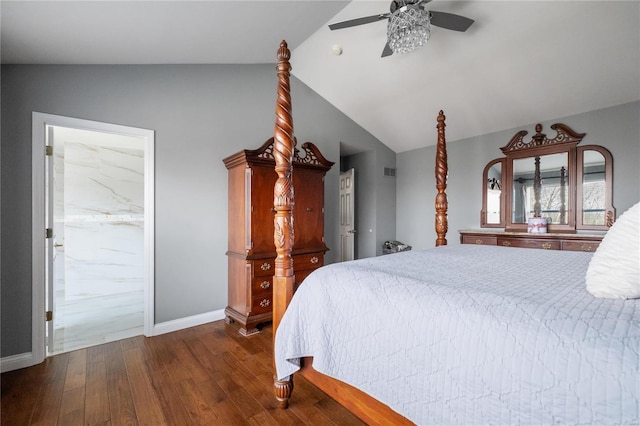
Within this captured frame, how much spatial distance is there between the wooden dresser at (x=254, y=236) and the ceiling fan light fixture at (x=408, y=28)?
4.91ft

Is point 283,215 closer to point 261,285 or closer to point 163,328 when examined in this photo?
point 261,285

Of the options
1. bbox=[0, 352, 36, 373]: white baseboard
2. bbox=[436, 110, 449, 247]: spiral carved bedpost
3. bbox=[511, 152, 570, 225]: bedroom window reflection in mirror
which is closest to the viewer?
bbox=[0, 352, 36, 373]: white baseboard

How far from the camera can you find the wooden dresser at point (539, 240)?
3027 mm

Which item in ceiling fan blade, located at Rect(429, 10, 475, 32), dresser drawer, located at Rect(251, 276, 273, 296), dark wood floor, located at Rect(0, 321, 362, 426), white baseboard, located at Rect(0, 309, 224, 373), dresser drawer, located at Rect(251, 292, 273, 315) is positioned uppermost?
ceiling fan blade, located at Rect(429, 10, 475, 32)

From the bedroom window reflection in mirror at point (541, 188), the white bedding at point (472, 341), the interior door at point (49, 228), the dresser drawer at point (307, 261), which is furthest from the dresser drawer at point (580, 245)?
the interior door at point (49, 228)

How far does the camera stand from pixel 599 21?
7.81 feet

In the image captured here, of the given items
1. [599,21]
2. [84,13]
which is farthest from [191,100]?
[599,21]

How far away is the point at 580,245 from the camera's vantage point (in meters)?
3.06

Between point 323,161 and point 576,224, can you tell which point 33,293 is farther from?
point 576,224

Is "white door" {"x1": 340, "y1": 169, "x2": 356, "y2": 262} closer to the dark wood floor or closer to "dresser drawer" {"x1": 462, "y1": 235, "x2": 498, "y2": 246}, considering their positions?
"dresser drawer" {"x1": 462, "y1": 235, "x2": 498, "y2": 246}

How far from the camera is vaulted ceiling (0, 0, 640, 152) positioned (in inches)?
77.4

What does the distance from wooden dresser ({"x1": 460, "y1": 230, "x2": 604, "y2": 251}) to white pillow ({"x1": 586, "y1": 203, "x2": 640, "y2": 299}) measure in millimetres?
2782

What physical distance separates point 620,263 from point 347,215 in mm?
4294

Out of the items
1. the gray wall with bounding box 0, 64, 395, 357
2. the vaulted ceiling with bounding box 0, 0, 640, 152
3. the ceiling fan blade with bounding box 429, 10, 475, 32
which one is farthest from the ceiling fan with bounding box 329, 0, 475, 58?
the gray wall with bounding box 0, 64, 395, 357
